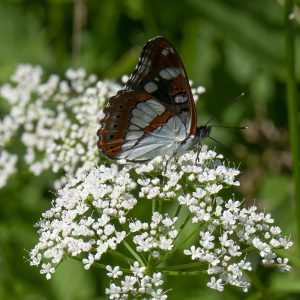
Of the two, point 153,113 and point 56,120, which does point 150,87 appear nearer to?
point 153,113

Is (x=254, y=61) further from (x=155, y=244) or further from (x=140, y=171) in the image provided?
(x=155, y=244)

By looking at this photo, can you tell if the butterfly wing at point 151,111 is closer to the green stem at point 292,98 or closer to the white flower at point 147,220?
the white flower at point 147,220

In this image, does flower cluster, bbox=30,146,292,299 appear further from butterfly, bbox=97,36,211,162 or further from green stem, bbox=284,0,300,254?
green stem, bbox=284,0,300,254

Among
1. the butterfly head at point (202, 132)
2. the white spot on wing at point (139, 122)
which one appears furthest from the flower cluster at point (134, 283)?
the white spot on wing at point (139, 122)

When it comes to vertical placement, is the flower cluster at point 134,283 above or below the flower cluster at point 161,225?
below

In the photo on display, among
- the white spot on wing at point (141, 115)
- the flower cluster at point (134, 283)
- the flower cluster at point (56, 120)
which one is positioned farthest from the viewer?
the flower cluster at point (56, 120)
